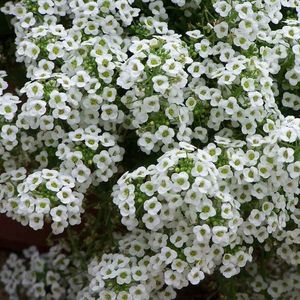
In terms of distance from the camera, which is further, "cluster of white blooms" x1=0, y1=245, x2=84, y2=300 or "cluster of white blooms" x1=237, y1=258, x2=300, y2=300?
"cluster of white blooms" x1=0, y1=245, x2=84, y2=300

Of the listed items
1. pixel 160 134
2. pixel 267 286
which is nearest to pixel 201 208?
pixel 160 134

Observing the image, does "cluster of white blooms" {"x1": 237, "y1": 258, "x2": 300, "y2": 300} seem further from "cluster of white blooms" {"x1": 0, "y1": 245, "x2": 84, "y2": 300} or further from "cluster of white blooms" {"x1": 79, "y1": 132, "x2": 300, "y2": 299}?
"cluster of white blooms" {"x1": 0, "y1": 245, "x2": 84, "y2": 300}

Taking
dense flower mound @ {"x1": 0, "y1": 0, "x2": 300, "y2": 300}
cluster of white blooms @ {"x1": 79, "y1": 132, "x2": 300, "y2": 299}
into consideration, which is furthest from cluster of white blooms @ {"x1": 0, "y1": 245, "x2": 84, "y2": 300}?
cluster of white blooms @ {"x1": 79, "y1": 132, "x2": 300, "y2": 299}

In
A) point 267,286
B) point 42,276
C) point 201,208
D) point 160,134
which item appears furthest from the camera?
point 42,276

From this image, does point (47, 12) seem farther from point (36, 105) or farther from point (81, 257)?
point (81, 257)

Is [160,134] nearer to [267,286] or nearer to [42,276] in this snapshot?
[267,286]

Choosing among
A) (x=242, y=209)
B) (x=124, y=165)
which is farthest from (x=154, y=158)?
(x=242, y=209)

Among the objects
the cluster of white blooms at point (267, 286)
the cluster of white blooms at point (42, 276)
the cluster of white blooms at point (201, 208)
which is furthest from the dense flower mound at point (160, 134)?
the cluster of white blooms at point (42, 276)
